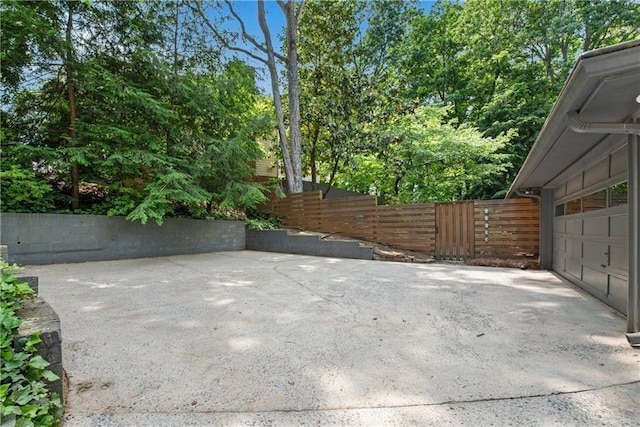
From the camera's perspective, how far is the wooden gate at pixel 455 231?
7223 millimetres

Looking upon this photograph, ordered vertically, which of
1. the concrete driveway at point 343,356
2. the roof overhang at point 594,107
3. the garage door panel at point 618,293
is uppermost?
the roof overhang at point 594,107

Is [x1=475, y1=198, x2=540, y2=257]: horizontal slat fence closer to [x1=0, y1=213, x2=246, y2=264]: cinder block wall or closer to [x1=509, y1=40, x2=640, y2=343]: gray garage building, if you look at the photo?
[x1=509, y1=40, x2=640, y2=343]: gray garage building

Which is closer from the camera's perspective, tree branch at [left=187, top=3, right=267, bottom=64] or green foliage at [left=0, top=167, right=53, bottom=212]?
green foliage at [left=0, top=167, right=53, bottom=212]

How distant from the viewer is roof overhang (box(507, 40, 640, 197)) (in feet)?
5.95

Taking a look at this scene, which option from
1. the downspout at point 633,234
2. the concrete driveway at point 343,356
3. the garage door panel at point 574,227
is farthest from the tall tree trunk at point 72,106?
the garage door panel at point 574,227

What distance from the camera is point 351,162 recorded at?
36.0 ft

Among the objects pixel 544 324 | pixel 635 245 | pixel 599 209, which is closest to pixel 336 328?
pixel 544 324

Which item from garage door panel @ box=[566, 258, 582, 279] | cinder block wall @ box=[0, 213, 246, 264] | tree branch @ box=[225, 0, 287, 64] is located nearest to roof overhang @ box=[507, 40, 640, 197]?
garage door panel @ box=[566, 258, 582, 279]

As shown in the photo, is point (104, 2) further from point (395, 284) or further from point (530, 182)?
point (530, 182)

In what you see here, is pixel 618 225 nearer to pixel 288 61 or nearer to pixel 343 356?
pixel 343 356

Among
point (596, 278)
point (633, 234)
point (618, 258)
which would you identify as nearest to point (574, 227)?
point (596, 278)

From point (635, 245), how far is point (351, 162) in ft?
28.5

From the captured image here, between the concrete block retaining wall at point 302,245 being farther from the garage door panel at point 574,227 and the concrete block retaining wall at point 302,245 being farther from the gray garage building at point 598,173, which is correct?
the garage door panel at point 574,227

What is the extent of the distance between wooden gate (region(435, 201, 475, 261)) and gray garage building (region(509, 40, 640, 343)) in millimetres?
1459
